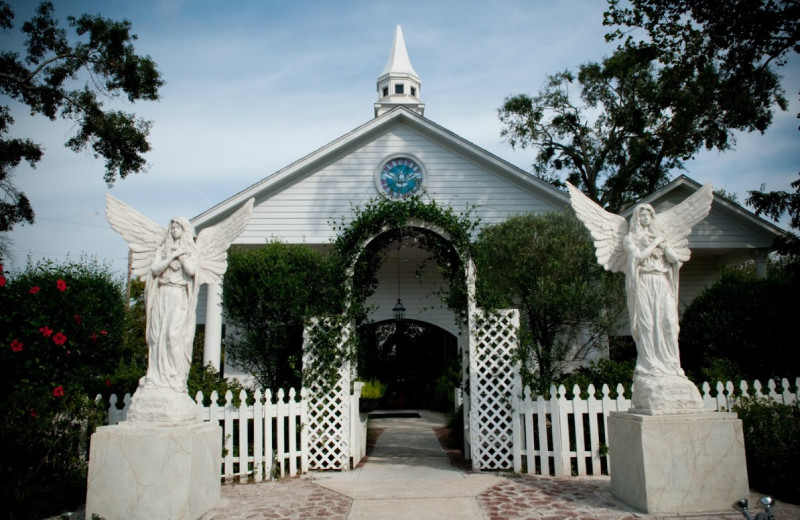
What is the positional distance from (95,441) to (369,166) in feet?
34.1

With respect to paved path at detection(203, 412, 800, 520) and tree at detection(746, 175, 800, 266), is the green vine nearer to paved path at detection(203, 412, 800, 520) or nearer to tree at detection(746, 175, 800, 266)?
paved path at detection(203, 412, 800, 520)

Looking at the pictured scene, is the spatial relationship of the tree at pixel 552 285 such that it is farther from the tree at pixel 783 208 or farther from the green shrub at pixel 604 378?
the tree at pixel 783 208

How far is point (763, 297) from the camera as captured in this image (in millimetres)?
9984

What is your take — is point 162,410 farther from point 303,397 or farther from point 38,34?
point 38,34

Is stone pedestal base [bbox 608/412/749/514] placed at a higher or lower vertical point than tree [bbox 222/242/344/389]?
lower

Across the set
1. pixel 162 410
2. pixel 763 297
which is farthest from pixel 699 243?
pixel 162 410

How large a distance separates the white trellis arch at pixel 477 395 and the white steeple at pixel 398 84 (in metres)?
15.6

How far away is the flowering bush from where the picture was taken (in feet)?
19.0

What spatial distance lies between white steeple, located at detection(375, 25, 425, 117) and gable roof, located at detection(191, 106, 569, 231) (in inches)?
321

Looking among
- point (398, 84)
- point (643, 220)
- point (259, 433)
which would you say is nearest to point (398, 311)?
point (259, 433)

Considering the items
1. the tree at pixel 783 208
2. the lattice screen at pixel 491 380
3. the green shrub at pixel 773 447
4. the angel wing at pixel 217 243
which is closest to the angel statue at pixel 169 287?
the angel wing at pixel 217 243

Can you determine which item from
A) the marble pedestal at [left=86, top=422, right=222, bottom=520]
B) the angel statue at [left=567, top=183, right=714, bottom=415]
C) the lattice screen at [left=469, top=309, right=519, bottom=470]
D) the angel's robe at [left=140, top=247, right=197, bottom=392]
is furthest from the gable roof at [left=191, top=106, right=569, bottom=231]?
the marble pedestal at [left=86, top=422, right=222, bottom=520]

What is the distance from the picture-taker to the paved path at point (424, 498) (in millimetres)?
5441

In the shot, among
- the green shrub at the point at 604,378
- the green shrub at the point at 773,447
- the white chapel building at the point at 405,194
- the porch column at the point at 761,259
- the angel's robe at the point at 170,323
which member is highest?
the white chapel building at the point at 405,194
